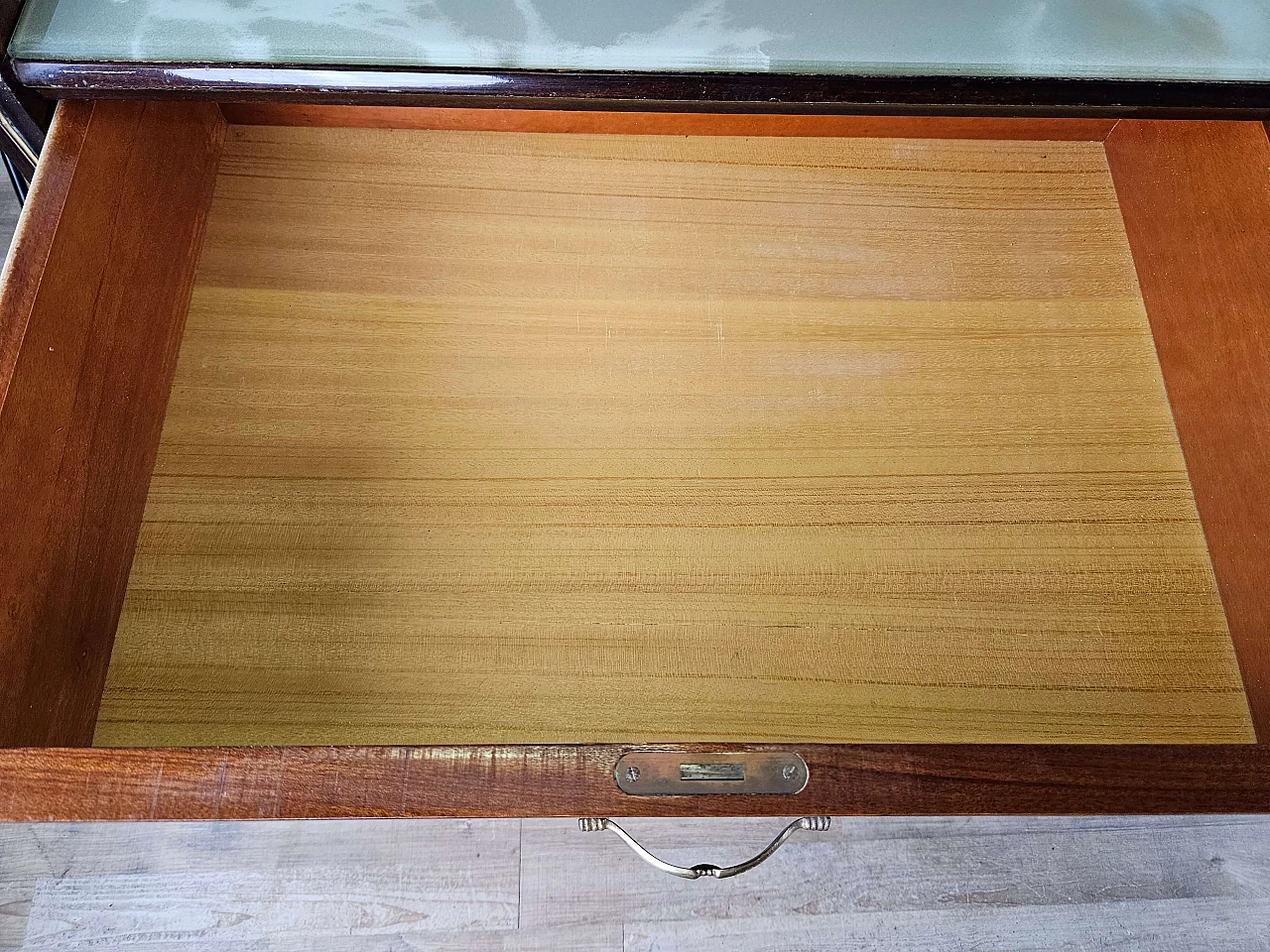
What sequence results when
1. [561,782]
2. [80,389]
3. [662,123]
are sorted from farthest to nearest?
1. [662,123]
2. [80,389]
3. [561,782]

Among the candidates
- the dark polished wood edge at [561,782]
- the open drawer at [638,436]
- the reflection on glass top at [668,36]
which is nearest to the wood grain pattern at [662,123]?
the open drawer at [638,436]

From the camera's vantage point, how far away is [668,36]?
0.60 m

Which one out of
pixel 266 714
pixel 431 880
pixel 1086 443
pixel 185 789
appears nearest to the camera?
pixel 185 789

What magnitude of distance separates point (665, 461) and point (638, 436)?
0.03 meters

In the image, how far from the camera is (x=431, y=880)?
793mm

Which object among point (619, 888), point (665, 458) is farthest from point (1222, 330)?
point (619, 888)

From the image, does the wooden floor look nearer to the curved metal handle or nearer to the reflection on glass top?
the curved metal handle

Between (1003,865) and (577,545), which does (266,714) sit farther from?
(1003,865)

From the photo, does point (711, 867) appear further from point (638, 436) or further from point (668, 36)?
point (668, 36)

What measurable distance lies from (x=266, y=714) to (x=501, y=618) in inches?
5.6

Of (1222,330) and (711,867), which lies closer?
(711,867)

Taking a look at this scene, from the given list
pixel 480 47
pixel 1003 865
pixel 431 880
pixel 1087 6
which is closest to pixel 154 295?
pixel 480 47

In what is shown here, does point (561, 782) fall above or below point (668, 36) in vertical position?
below

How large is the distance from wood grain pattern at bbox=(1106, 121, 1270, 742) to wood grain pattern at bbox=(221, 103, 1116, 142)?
0.32ft
